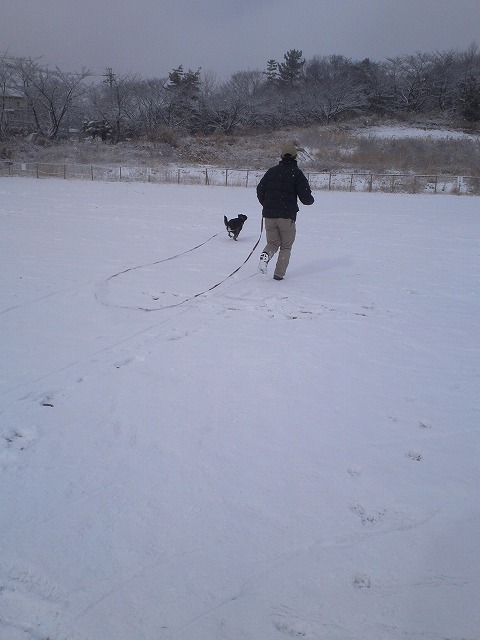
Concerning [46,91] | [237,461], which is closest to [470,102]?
[46,91]

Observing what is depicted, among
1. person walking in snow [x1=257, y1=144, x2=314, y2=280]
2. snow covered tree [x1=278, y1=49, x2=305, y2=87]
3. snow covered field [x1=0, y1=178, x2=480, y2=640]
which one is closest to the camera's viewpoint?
snow covered field [x1=0, y1=178, x2=480, y2=640]

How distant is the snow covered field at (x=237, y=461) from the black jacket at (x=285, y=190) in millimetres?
1064

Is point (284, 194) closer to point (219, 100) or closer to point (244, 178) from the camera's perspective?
point (244, 178)

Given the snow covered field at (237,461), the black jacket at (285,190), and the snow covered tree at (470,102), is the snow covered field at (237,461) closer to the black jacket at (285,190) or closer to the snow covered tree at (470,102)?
the black jacket at (285,190)

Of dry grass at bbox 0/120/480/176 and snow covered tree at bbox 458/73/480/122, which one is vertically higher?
snow covered tree at bbox 458/73/480/122

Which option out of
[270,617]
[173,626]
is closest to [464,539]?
[270,617]

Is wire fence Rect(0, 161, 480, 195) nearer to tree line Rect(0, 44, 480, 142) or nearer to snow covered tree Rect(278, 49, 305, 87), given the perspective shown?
tree line Rect(0, 44, 480, 142)

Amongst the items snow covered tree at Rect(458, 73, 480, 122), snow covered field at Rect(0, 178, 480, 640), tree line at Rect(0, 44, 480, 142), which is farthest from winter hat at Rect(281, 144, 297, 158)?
snow covered tree at Rect(458, 73, 480, 122)

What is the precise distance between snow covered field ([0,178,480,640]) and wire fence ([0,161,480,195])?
67.2 ft

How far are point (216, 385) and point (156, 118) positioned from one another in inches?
2074

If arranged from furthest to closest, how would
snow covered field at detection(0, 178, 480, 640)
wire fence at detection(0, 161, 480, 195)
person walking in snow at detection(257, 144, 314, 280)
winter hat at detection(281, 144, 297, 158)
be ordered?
wire fence at detection(0, 161, 480, 195) < person walking in snow at detection(257, 144, 314, 280) < winter hat at detection(281, 144, 297, 158) < snow covered field at detection(0, 178, 480, 640)

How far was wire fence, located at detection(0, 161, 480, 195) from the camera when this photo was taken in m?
25.4

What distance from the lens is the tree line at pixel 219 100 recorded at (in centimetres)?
4772

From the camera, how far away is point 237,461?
2.96 meters
